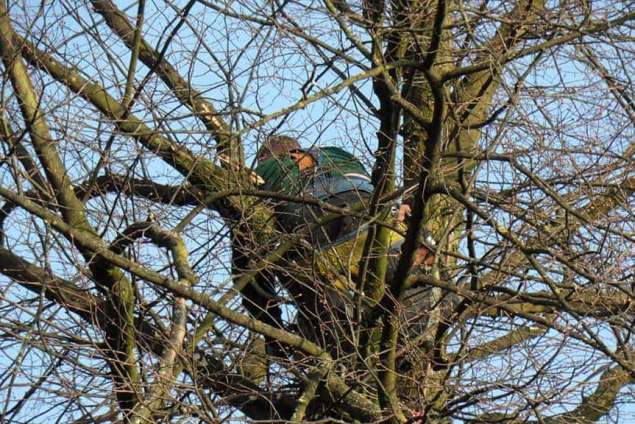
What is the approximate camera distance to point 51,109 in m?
6.11

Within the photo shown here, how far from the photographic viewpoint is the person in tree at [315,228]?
6562 millimetres

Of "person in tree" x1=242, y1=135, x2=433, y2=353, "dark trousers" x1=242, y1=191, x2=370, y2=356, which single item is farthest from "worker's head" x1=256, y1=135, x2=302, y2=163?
"dark trousers" x1=242, y1=191, x2=370, y2=356

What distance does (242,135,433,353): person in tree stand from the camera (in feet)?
21.5

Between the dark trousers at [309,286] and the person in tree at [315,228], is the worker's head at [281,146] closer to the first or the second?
the person in tree at [315,228]

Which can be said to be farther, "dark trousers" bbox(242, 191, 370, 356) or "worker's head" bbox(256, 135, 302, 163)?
"worker's head" bbox(256, 135, 302, 163)

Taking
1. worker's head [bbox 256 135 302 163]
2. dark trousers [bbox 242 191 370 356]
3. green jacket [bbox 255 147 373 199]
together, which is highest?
worker's head [bbox 256 135 302 163]

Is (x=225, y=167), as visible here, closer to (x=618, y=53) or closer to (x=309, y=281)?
(x=309, y=281)

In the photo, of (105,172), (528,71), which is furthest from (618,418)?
(105,172)

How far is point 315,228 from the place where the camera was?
670 cm

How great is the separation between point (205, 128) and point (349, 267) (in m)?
1.09

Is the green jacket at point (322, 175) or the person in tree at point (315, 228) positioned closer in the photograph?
the person in tree at point (315, 228)

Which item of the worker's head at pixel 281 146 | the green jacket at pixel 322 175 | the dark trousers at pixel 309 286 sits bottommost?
the dark trousers at pixel 309 286

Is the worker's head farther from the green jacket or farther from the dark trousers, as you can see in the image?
the dark trousers

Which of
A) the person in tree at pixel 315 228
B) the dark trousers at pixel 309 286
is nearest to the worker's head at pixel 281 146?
the person in tree at pixel 315 228
